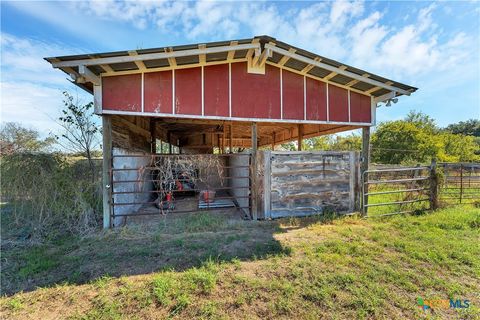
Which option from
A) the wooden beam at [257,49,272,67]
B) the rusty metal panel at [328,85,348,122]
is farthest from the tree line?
the wooden beam at [257,49,272,67]

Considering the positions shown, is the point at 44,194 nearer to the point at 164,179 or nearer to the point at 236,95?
the point at 164,179

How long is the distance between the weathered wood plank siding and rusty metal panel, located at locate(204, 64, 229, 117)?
166 centimetres

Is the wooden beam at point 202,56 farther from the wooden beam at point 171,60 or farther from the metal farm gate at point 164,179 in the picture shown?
the metal farm gate at point 164,179

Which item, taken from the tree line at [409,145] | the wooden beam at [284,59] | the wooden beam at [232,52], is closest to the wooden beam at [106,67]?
the wooden beam at [232,52]

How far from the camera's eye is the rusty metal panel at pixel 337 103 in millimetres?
5785

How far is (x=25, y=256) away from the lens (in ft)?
11.9

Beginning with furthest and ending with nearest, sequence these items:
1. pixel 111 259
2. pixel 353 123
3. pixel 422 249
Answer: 1. pixel 353 123
2. pixel 422 249
3. pixel 111 259

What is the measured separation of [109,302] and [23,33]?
639 centimetres

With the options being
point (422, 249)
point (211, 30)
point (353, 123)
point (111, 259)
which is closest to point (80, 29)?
point (211, 30)

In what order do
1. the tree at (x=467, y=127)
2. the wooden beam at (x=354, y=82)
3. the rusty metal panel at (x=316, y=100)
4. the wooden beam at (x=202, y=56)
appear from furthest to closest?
the tree at (x=467, y=127), the rusty metal panel at (x=316, y=100), the wooden beam at (x=354, y=82), the wooden beam at (x=202, y=56)

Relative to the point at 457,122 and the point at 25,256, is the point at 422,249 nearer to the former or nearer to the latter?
the point at 25,256

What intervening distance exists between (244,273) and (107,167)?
3.52 meters

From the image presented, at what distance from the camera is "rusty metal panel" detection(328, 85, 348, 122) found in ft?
19.0

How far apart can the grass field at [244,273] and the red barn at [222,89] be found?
1.18 m
